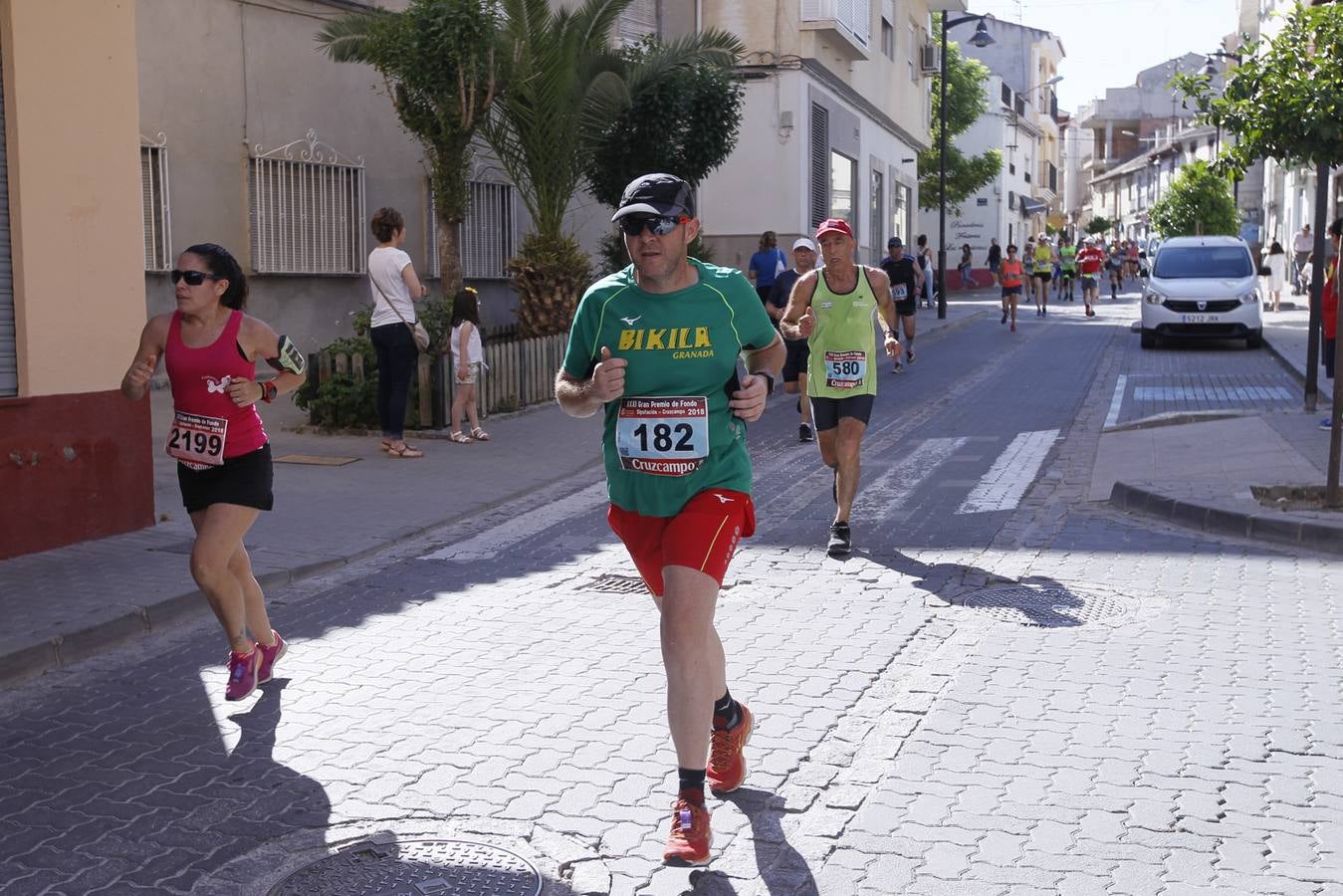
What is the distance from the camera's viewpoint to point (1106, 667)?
6121 mm

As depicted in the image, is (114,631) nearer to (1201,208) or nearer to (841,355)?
(841,355)

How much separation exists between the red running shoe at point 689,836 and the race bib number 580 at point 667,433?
0.97 meters

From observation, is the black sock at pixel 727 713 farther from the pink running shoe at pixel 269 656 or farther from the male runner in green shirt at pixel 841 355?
the male runner in green shirt at pixel 841 355

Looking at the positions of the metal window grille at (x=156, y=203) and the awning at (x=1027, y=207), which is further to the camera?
the awning at (x=1027, y=207)

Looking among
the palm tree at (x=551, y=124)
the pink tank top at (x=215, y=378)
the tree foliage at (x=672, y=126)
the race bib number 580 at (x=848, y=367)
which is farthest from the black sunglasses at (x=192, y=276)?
the tree foliage at (x=672, y=126)

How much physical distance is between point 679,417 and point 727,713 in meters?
0.97

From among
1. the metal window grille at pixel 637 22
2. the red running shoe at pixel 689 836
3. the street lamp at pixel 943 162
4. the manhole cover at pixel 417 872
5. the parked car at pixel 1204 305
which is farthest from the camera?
the street lamp at pixel 943 162

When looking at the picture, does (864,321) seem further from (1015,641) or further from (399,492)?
(399,492)

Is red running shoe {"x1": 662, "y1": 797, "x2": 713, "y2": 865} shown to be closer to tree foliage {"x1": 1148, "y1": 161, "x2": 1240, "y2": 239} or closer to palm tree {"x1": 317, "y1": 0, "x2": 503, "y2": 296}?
palm tree {"x1": 317, "y1": 0, "x2": 503, "y2": 296}

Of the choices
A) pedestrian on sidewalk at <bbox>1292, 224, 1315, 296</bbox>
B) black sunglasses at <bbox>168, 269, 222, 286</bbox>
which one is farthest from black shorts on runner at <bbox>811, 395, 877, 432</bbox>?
pedestrian on sidewalk at <bbox>1292, 224, 1315, 296</bbox>

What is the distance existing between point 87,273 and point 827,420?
14.5ft

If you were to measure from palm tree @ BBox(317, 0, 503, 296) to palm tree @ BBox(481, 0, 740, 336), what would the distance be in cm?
39

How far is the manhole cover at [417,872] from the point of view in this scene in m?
3.96

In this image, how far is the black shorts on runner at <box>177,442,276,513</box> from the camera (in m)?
5.81
